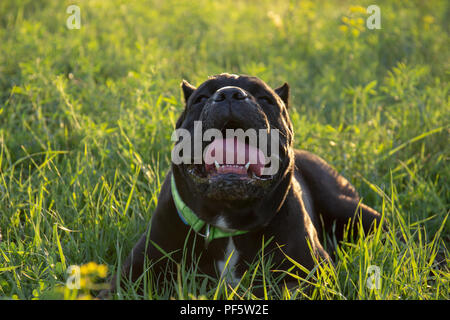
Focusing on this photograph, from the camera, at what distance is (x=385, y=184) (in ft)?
12.8

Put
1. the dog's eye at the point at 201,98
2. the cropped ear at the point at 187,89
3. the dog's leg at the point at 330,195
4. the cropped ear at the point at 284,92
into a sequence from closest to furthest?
the dog's eye at the point at 201,98 → the cropped ear at the point at 187,89 → the cropped ear at the point at 284,92 → the dog's leg at the point at 330,195

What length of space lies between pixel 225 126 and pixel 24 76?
2.46 metres

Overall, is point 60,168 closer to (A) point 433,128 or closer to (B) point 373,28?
(A) point 433,128

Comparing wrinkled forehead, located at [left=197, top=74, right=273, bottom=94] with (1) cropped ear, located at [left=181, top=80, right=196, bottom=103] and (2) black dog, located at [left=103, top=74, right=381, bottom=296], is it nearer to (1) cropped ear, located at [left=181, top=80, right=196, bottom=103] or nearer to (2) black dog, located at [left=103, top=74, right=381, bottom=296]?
(2) black dog, located at [left=103, top=74, right=381, bottom=296]

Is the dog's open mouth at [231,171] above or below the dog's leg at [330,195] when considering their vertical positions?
above

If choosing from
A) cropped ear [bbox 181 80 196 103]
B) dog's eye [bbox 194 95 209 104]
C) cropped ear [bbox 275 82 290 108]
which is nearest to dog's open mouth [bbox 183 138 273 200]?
dog's eye [bbox 194 95 209 104]

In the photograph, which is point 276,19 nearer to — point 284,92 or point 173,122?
point 173,122

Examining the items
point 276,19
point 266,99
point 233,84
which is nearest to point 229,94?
point 233,84

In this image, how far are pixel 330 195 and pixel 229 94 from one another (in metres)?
1.43

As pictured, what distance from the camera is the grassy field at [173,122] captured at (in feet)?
8.79

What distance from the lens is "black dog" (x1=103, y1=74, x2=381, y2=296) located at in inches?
100

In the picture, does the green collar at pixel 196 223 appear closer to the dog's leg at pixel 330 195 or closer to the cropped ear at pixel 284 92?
the cropped ear at pixel 284 92

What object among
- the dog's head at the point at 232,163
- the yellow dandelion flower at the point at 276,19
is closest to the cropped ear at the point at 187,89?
the dog's head at the point at 232,163
